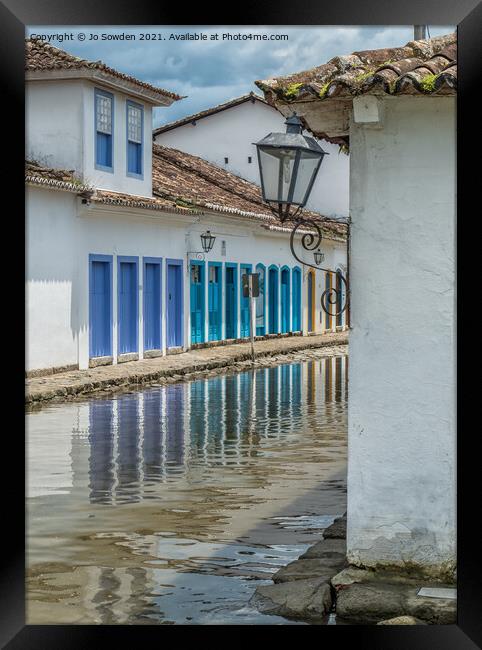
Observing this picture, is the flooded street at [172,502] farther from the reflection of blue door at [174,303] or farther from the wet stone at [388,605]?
the reflection of blue door at [174,303]

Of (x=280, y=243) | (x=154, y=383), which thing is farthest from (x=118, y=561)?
(x=280, y=243)

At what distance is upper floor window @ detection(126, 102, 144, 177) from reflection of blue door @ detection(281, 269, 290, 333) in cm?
1057

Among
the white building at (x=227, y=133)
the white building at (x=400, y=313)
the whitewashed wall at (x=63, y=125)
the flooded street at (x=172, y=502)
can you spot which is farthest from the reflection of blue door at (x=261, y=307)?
the white building at (x=400, y=313)

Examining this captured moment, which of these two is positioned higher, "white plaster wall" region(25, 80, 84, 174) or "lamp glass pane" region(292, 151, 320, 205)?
"white plaster wall" region(25, 80, 84, 174)

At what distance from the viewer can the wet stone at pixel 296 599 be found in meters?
6.34

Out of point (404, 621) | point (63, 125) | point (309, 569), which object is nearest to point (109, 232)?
point (63, 125)

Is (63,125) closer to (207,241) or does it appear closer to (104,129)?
(104,129)

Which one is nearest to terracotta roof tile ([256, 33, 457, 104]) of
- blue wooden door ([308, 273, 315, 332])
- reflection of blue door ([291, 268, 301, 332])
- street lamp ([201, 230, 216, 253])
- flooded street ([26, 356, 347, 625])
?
flooded street ([26, 356, 347, 625])

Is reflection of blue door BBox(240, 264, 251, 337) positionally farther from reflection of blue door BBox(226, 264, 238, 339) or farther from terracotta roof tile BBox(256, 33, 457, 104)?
terracotta roof tile BBox(256, 33, 457, 104)

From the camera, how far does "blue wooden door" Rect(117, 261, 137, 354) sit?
22.9 meters

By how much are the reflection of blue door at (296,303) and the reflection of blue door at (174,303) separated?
9.48 meters

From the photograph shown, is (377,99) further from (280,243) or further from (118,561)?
(280,243)

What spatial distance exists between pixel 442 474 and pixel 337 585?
0.82 metres

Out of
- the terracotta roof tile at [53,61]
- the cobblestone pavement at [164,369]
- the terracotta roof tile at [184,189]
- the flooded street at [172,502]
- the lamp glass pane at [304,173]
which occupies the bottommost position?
the flooded street at [172,502]
